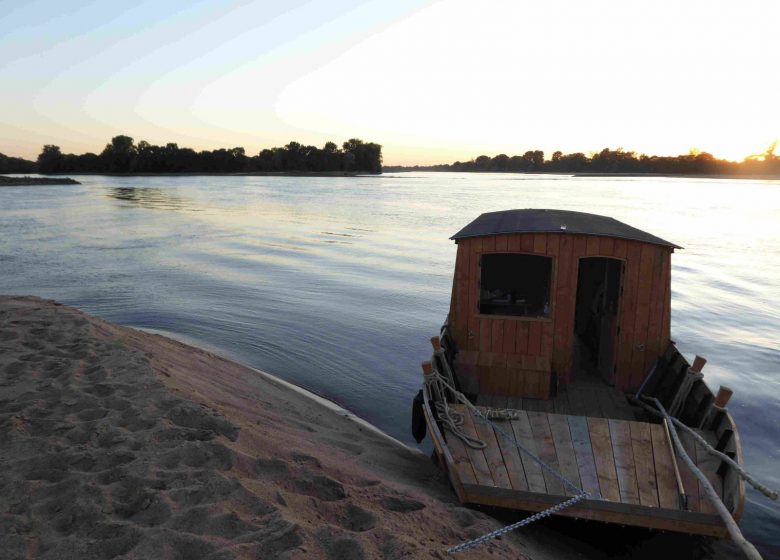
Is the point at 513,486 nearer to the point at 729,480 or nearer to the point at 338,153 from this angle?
the point at 729,480

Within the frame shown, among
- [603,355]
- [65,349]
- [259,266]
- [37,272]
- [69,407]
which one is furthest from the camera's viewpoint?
[259,266]

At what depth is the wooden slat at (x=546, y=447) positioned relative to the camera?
558cm

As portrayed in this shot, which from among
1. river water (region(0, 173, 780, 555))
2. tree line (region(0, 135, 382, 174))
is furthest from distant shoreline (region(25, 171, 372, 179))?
river water (region(0, 173, 780, 555))

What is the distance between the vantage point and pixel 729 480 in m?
5.42

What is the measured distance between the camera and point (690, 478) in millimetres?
5613

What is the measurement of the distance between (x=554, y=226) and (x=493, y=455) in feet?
11.7

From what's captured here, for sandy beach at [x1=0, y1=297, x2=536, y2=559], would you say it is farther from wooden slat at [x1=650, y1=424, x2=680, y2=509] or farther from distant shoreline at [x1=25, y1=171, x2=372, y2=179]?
distant shoreline at [x1=25, y1=171, x2=372, y2=179]

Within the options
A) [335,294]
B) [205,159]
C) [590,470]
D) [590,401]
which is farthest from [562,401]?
[205,159]

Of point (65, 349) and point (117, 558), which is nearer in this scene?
point (117, 558)

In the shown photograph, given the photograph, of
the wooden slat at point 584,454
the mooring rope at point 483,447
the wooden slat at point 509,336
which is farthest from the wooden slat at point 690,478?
the wooden slat at point 509,336

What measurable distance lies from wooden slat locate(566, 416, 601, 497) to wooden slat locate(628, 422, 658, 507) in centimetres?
44

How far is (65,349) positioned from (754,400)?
45.8ft

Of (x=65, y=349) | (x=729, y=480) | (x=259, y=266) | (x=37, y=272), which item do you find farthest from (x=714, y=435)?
(x=37, y=272)

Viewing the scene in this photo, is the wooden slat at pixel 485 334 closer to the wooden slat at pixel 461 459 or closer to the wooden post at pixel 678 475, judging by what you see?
the wooden slat at pixel 461 459
